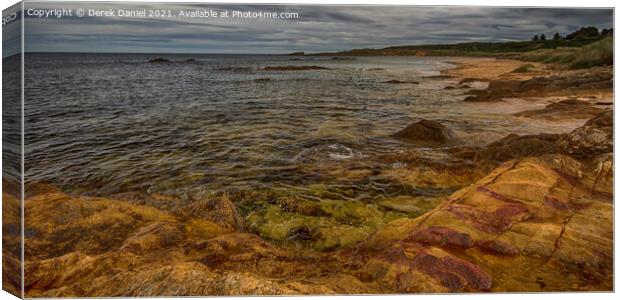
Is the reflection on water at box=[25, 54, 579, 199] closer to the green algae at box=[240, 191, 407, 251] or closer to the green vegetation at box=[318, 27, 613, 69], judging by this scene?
the green vegetation at box=[318, 27, 613, 69]

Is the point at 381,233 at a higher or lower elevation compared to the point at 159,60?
lower

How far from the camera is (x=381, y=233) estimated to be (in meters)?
10.2

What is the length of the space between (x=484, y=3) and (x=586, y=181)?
387 centimetres

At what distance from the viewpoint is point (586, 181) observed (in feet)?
35.2

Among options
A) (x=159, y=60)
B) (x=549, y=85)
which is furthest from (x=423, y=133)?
(x=159, y=60)

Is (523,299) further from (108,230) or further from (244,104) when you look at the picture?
(108,230)

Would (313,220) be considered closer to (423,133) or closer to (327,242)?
(327,242)

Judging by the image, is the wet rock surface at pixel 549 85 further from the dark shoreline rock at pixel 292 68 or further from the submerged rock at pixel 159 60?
the submerged rock at pixel 159 60

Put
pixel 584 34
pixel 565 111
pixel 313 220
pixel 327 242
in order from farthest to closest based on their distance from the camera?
pixel 565 111, pixel 584 34, pixel 313 220, pixel 327 242

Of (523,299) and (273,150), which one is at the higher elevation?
(273,150)

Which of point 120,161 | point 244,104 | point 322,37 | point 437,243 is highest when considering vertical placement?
point 322,37

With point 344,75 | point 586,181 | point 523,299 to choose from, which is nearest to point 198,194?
point 344,75

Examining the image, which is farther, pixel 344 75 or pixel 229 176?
pixel 344 75

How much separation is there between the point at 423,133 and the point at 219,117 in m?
3.86
